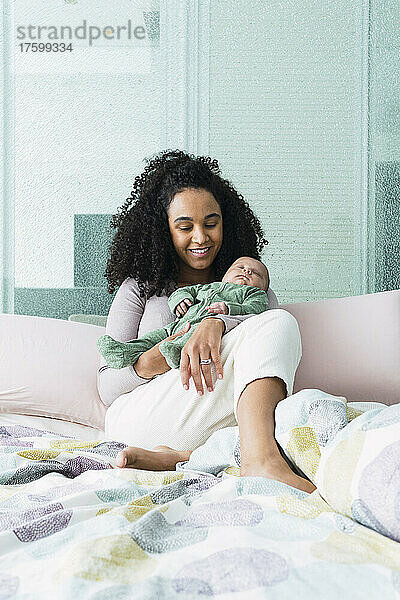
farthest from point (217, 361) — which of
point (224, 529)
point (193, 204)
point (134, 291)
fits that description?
point (224, 529)

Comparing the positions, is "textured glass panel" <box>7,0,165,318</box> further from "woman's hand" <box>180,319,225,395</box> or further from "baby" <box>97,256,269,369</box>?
"woman's hand" <box>180,319,225,395</box>

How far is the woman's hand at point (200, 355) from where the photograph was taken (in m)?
1.49

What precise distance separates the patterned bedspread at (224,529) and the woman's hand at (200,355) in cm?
42

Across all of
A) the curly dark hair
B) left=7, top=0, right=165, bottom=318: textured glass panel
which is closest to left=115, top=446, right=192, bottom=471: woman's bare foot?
the curly dark hair

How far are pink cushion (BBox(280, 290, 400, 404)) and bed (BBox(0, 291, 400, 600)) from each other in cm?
65

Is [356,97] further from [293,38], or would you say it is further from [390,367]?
[390,367]

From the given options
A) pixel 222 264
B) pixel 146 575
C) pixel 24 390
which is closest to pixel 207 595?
pixel 146 575

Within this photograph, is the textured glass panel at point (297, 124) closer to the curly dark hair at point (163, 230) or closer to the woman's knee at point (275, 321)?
the curly dark hair at point (163, 230)

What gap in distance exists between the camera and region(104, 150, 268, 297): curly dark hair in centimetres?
204

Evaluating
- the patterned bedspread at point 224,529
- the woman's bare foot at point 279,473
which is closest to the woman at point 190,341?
the woman's bare foot at point 279,473

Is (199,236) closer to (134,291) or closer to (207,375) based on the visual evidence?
(134,291)

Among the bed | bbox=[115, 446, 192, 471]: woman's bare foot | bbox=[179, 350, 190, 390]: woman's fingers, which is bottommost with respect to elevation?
bbox=[115, 446, 192, 471]: woman's bare foot

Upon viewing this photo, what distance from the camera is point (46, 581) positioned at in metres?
0.60

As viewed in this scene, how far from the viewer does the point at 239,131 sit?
261 cm
